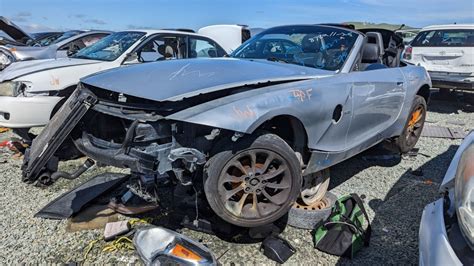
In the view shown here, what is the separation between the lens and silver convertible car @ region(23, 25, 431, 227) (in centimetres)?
237

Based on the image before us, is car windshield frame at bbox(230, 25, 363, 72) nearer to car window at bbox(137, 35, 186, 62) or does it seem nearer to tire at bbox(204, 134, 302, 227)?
tire at bbox(204, 134, 302, 227)

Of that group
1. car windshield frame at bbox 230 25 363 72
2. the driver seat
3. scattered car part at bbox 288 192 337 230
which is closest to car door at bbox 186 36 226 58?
car windshield frame at bbox 230 25 363 72

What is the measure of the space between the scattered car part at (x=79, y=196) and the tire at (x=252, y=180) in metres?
1.56

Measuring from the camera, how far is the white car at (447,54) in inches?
301

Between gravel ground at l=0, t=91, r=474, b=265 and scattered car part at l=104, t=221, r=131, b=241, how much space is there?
0.10 meters

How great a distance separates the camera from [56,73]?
4.62 m

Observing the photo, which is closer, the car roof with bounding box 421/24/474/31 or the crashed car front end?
the crashed car front end

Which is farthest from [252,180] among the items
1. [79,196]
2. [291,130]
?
[79,196]

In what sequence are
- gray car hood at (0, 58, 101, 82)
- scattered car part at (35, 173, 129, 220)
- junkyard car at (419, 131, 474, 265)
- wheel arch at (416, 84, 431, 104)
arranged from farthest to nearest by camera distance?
wheel arch at (416, 84, 431, 104), gray car hood at (0, 58, 101, 82), scattered car part at (35, 173, 129, 220), junkyard car at (419, 131, 474, 265)

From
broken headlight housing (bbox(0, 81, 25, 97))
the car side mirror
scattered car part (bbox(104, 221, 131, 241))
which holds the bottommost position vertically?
scattered car part (bbox(104, 221, 131, 241))

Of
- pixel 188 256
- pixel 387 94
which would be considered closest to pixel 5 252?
pixel 188 256

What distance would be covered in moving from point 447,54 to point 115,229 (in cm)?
793

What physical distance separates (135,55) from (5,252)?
3.49 meters

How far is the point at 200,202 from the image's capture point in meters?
2.81
